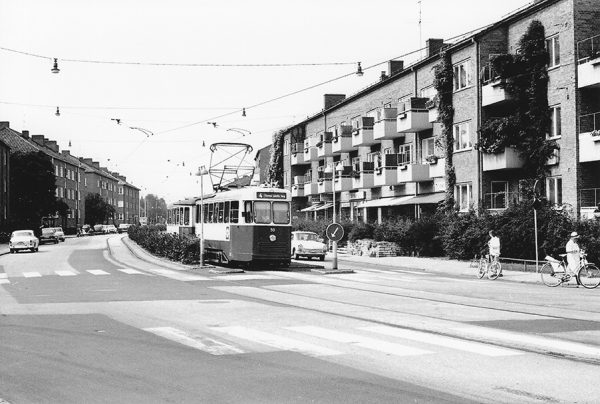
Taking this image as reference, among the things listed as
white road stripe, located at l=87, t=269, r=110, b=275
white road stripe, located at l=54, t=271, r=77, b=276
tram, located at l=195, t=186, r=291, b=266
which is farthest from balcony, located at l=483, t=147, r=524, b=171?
white road stripe, located at l=54, t=271, r=77, b=276

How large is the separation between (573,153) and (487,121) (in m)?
5.69

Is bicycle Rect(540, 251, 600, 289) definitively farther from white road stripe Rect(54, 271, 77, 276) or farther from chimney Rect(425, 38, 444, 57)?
chimney Rect(425, 38, 444, 57)

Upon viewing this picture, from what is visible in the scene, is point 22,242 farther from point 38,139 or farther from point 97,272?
point 38,139

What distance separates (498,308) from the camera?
14586 millimetres

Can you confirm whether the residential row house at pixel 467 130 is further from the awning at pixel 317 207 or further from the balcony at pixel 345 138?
the awning at pixel 317 207

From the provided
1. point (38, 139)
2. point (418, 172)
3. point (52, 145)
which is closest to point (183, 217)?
point (418, 172)

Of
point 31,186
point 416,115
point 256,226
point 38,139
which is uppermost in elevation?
point 38,139

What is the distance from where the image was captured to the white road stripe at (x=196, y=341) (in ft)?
30.8

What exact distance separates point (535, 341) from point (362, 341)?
2502 mm

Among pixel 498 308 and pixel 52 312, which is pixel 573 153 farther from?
pixel 52 312

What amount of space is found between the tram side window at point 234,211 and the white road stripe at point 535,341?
16238 mm

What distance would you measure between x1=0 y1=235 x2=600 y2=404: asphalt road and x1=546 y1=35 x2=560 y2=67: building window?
1544cm

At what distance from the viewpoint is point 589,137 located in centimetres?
2830

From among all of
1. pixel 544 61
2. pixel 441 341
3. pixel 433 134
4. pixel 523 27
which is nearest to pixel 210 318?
pixel 441 341
